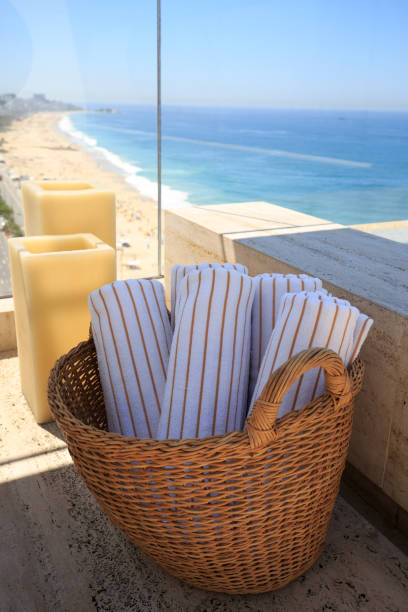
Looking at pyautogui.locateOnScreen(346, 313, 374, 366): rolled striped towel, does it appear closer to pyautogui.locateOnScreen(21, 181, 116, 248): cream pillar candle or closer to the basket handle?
the basket handle

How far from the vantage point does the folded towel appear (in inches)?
54.3

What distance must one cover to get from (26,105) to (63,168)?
50 centimetres

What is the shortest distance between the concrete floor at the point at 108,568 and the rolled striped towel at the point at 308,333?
47 cm

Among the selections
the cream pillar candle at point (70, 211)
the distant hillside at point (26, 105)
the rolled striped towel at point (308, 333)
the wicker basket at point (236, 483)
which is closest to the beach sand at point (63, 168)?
the distant hillside at point (26, 105)

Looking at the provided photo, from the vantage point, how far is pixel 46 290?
1.79 m

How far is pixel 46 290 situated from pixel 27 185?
980 mm

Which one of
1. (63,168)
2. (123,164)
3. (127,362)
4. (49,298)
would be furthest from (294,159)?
(127,362)

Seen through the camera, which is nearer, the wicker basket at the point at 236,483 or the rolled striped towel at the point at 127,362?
the wicker basket at the point at 236,483

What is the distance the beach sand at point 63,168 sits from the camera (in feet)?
10.1

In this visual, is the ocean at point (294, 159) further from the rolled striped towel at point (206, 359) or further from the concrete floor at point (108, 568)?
the rolled striped towel at point (206, 359)

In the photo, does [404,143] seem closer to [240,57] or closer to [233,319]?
[240,57]

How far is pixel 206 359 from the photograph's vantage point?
1.23 meters

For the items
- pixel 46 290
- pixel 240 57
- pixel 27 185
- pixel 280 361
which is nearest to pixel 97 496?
pixel 280 361

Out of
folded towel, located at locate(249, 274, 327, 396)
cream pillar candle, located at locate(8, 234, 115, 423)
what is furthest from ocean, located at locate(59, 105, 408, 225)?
folded towel, located at locate(249, 274, 327, 396)
